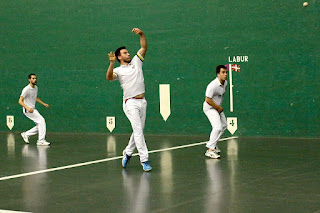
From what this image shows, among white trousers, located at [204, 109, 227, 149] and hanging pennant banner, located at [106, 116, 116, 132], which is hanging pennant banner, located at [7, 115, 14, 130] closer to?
hanging pennant banner, located at [106, 116, 116, 132]

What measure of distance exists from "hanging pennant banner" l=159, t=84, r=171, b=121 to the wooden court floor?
2301mm

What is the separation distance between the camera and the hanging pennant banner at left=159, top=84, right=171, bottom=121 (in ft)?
44.5

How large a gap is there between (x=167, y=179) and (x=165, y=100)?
679 cm

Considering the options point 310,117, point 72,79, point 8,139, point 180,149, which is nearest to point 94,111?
point 72,79

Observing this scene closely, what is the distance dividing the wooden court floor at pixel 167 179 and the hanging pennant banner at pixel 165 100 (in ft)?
7.55

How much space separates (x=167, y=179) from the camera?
22.6 feet

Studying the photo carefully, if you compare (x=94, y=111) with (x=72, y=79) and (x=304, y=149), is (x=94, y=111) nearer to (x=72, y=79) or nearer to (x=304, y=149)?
(x=72, y=79)

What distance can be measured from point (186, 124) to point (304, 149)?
13.0 ft

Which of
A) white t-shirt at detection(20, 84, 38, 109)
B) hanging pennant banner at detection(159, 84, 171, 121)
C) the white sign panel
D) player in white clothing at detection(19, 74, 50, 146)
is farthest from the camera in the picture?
hanging pennant banner at detection(159, 84, 171, 121)

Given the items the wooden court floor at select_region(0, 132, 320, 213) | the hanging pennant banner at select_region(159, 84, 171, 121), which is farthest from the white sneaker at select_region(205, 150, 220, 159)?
the hanging pennant banner at select_region(159, 84, 171, 121)

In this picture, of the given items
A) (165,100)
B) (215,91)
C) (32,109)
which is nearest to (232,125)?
(165,100)

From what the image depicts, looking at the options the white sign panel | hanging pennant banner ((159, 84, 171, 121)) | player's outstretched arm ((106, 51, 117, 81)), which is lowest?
the white sign panel

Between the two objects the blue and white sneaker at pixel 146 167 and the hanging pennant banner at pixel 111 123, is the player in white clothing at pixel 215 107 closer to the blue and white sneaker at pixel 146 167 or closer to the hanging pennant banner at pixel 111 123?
the blue and white sneaker at pixel 146 167

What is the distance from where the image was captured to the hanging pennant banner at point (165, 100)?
1356cm
